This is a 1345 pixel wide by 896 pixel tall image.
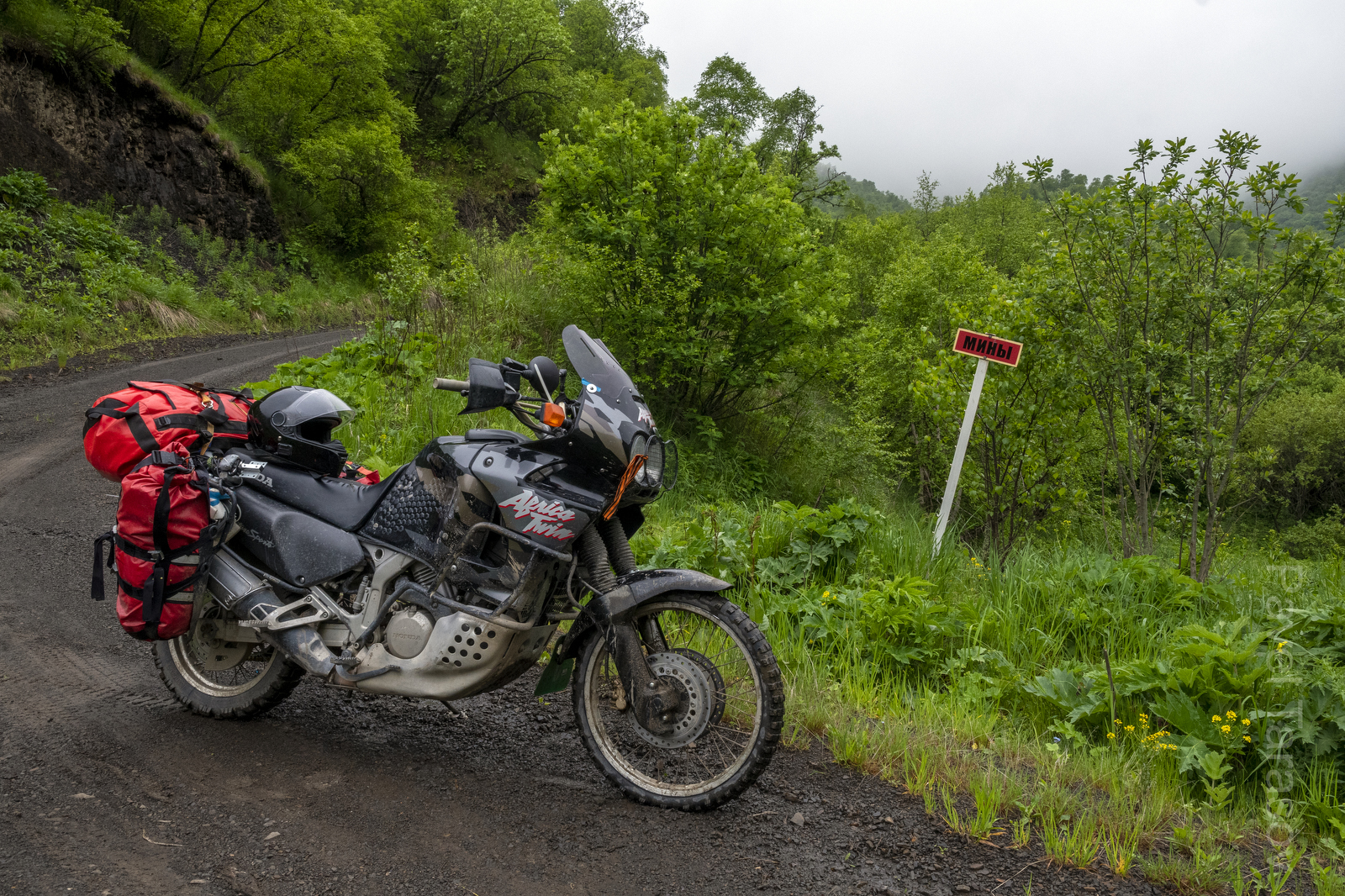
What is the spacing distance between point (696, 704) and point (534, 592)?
0.74 metres

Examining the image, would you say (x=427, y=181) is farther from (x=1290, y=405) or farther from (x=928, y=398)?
(x=1290, y=405)

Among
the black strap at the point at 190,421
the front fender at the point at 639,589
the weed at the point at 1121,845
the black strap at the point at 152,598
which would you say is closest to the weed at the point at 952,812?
the weed at the point at 1121,845

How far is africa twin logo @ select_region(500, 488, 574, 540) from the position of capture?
2881 millimetres

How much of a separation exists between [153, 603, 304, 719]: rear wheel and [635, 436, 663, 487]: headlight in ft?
5.78

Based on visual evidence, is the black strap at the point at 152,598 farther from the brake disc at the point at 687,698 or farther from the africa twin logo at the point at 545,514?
the brake disc at the point at 687,698

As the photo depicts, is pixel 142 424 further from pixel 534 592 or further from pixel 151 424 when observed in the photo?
pixel 534 592

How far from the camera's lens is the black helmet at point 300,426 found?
3.48 m

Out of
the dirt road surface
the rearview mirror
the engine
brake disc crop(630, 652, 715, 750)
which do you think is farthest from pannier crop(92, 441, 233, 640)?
brake disc crop(630, 652, 715, 750)

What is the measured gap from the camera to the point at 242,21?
22.2 metres

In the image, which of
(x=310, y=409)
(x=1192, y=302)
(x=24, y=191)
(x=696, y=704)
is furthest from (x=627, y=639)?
(x=24, y=191)

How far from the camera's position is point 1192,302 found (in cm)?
676

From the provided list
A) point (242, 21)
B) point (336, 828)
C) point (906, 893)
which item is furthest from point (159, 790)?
point (242, 21)

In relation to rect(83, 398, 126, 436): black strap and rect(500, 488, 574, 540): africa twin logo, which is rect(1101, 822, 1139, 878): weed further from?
rect(83, 398, 126, 436): black strap

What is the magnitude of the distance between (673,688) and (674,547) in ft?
6.73
